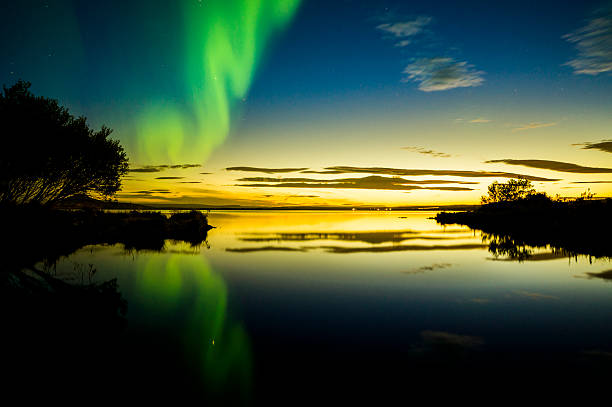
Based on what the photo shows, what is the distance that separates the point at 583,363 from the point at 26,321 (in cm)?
1943

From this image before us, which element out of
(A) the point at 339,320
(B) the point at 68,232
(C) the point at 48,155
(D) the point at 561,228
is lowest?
(A) the point at 339,320

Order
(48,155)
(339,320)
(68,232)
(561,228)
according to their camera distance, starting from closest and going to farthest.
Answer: (339,320) → (48,155) → (68,232) → (561,228)

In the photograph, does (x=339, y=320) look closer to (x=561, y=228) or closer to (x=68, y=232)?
(x=68, y=232)

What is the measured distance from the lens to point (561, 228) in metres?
64.5

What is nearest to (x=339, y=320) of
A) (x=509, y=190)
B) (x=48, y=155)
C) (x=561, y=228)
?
(x=48, y=155)

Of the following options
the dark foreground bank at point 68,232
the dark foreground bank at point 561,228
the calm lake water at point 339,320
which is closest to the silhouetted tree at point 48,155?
the dark foreground bank at point 68,232

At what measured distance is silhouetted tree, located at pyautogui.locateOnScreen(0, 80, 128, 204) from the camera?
36188 millimetres

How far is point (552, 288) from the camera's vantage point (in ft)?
75.4

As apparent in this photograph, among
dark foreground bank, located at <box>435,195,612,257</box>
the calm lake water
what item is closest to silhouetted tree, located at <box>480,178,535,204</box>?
dark foreground bank, located at <box>435,195,612,257</box>

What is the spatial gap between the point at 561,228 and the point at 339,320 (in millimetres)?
64990

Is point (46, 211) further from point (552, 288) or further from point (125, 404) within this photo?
point (552, 288)

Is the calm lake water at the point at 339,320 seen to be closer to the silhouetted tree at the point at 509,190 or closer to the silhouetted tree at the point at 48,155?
the silhouetted tree at the point at 48,155

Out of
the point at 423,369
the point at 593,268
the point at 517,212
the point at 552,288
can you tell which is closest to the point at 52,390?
the point at 423,369

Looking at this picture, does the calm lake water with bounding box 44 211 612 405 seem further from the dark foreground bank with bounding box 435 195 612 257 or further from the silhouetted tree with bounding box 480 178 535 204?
the silhouetted tree with bounding box 480 178 535 204
